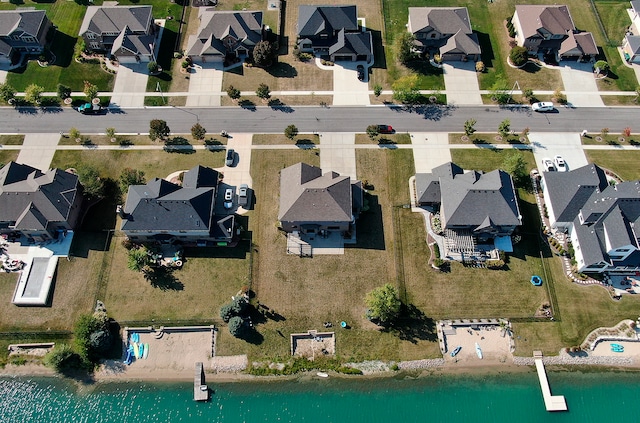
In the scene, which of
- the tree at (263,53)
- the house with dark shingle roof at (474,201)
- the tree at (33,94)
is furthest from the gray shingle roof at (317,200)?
the tree at (33,94)

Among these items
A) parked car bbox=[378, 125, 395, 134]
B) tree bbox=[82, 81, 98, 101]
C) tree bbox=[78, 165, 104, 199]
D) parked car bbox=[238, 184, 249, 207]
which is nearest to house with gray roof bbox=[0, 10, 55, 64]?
tree bbox=[82, 81, 98, 101]

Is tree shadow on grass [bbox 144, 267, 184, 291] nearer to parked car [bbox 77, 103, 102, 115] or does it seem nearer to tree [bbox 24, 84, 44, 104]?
parked car [bbox 77, 103, 102, 115]

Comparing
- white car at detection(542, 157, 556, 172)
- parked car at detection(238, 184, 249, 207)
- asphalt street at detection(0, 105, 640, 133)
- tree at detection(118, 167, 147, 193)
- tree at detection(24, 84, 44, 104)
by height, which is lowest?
parked car at detection(238, 184, 249, 207)

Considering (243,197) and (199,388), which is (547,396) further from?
(243,197)

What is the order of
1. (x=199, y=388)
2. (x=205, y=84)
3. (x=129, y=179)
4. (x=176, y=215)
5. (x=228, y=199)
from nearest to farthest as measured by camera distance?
1. (x=199, y=388)
2. (x=176, y=215)
3. (x=129, y=179)
4. (x=228, y=199)
5. (x=205, y=84)

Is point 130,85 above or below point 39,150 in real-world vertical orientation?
above

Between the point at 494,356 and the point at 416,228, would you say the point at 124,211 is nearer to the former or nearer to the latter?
the point at 416,228

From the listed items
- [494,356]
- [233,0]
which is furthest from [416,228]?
[233,0]

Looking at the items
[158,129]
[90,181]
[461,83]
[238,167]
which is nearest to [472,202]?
[461,83]
